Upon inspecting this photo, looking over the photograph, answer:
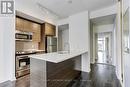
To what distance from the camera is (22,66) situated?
4.44 metres

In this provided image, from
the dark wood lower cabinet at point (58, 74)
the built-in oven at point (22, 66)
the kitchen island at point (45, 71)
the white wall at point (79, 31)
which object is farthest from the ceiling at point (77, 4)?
the kitchen island at point (45, 71)

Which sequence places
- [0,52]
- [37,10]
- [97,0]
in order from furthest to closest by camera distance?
[37,10], [97,0], [0,52]

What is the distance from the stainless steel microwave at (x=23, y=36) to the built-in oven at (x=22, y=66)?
0.76 metres

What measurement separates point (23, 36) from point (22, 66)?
123cm

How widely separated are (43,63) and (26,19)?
10.0ft

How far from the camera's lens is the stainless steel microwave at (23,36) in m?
4.56

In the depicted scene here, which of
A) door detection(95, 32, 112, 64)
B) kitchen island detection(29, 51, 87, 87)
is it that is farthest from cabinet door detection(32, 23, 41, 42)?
door detection(95, 32, 112, 64)

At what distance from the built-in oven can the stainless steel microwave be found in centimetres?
76

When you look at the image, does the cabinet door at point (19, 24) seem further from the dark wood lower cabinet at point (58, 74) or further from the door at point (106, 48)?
the door at point (106, 48)

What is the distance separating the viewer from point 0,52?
3.88 m

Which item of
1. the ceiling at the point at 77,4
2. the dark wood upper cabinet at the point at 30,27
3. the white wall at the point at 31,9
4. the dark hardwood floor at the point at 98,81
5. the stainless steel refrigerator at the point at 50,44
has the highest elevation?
the ceiling at the point at 77,4

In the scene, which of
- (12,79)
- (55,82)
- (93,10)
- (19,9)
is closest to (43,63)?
(55,82)

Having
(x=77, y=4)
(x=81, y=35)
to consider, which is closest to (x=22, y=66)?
(x=81, y=35)

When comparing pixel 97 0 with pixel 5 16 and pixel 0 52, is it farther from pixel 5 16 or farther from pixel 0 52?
pixel 0 52
